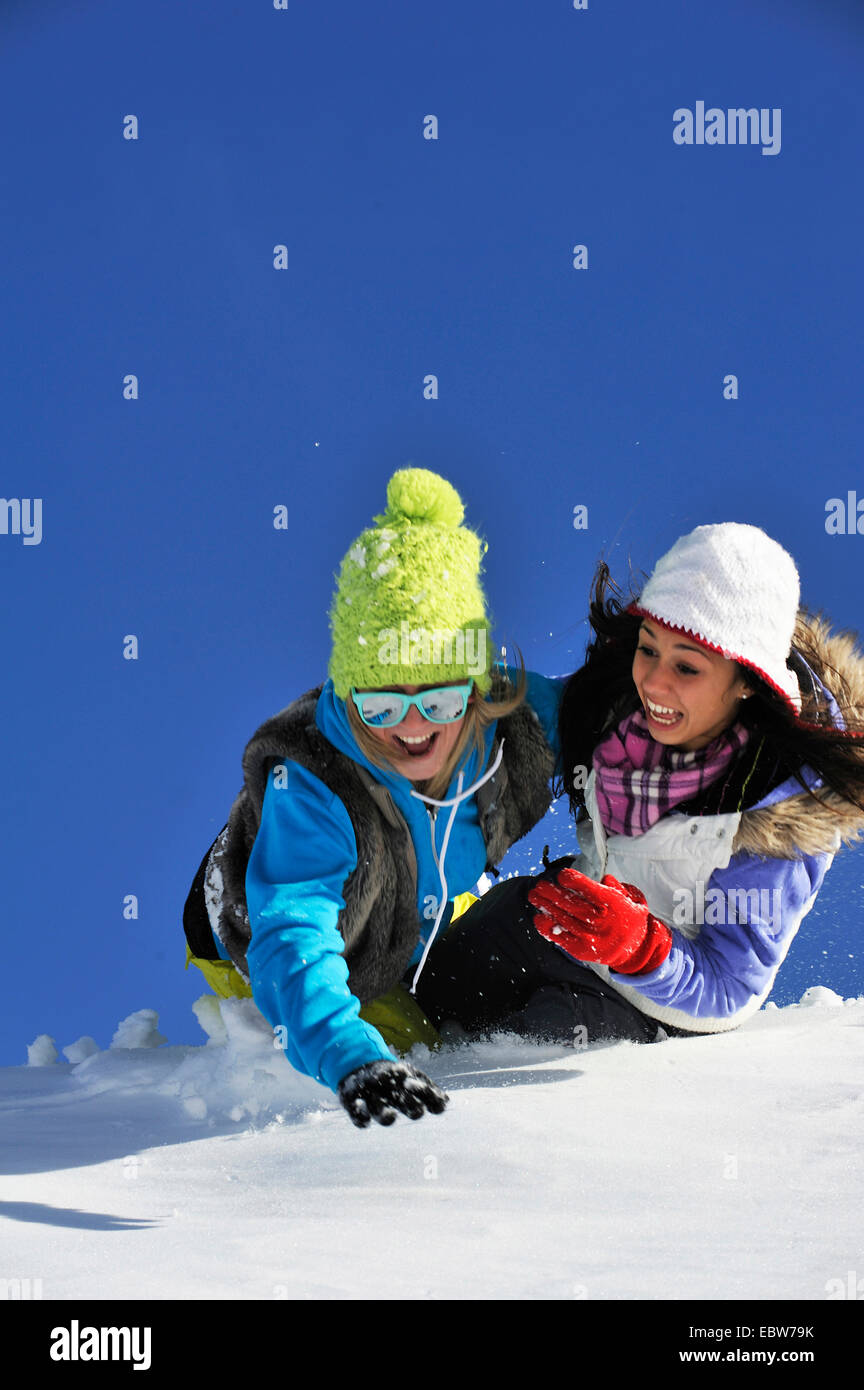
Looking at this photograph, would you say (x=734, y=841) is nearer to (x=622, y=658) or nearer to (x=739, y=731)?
(x=739, y=731)

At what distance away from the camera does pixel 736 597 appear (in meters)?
2.91

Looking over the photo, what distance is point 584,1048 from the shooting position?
3.40 metres

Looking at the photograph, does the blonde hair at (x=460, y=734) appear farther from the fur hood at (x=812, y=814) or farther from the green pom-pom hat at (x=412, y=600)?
the fur hood at (x=812, y=814)

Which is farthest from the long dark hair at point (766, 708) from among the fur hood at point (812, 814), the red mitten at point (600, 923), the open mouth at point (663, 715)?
the red mitten at point (600, 923)

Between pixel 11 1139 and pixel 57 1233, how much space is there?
91cm

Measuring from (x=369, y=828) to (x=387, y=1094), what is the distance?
858mm

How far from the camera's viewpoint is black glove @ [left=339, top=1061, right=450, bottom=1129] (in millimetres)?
2268

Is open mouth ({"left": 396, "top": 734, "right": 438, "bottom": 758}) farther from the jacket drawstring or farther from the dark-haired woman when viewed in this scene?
the dark-haired woman

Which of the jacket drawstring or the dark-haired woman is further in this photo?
the jacket drawstring

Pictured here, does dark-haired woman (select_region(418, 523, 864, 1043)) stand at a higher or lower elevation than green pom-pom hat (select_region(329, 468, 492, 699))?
lower

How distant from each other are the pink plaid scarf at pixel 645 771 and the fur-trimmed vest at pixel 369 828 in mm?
179

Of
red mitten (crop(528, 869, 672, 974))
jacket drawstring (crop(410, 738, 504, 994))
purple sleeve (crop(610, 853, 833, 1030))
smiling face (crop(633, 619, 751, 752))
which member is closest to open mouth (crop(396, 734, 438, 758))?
jacket drawstring (crop(410, 738, 504, 994))

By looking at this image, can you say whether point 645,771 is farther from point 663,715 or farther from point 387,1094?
point 387,1094

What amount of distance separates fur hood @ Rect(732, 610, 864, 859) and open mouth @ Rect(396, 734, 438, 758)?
2.57 feet
